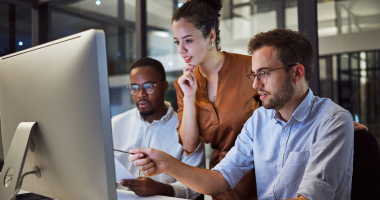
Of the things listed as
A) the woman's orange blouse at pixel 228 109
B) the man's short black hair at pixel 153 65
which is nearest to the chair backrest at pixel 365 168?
the woman's orange blouse at pixel 228 109

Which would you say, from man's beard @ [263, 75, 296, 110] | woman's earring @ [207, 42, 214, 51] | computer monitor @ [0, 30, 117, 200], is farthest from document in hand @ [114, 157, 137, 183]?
woman's earring @ [207, 42, 214, 51]

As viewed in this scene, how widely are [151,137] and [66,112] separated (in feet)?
3.98

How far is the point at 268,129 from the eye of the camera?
1.38 metres

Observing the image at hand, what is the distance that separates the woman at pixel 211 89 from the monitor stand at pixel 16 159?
101cm

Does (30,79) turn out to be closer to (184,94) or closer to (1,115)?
(1,115)

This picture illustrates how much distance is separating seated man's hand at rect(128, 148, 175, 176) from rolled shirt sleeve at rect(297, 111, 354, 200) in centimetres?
54

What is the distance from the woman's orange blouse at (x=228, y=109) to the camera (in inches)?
65.6

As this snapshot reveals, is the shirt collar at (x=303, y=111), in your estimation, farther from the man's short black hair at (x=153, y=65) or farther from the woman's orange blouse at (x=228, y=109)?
the man's short black hair at (x=153, y=65)

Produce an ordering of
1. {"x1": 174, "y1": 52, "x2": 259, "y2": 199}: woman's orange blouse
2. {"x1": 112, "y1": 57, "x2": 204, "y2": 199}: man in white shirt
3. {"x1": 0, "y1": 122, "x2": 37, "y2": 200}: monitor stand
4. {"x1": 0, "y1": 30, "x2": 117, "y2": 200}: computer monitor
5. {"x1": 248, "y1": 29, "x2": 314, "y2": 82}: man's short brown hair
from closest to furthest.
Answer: {"x1": 0, "y1": 30, "x2": 117, "y2": 200}: computer monitor < {"x1": 0, "y1": 122, "x2": 37, "y2": 200}: monitor stand < {"x1": 248, "y1": 29, "x2": 314, "y2": 82}: man's short brown hair < {"x1": 174, "y1": 52, "x2": 259, "y2": 199}: woman's orange blouse < {"x1": 112, "y1": 57, "x2": 204, "y2": 199}: man in white shirt

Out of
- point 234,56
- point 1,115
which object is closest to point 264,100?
point 234,56

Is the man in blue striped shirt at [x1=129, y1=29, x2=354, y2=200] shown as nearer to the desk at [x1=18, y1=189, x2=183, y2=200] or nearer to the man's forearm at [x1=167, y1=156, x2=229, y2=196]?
the man's forearm at [x1=167, y1=156, x2=229, y2=196]

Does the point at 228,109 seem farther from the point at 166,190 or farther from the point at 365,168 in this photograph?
the point at 365,168

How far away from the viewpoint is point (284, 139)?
1290 mm

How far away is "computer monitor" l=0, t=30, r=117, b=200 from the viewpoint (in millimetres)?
690
